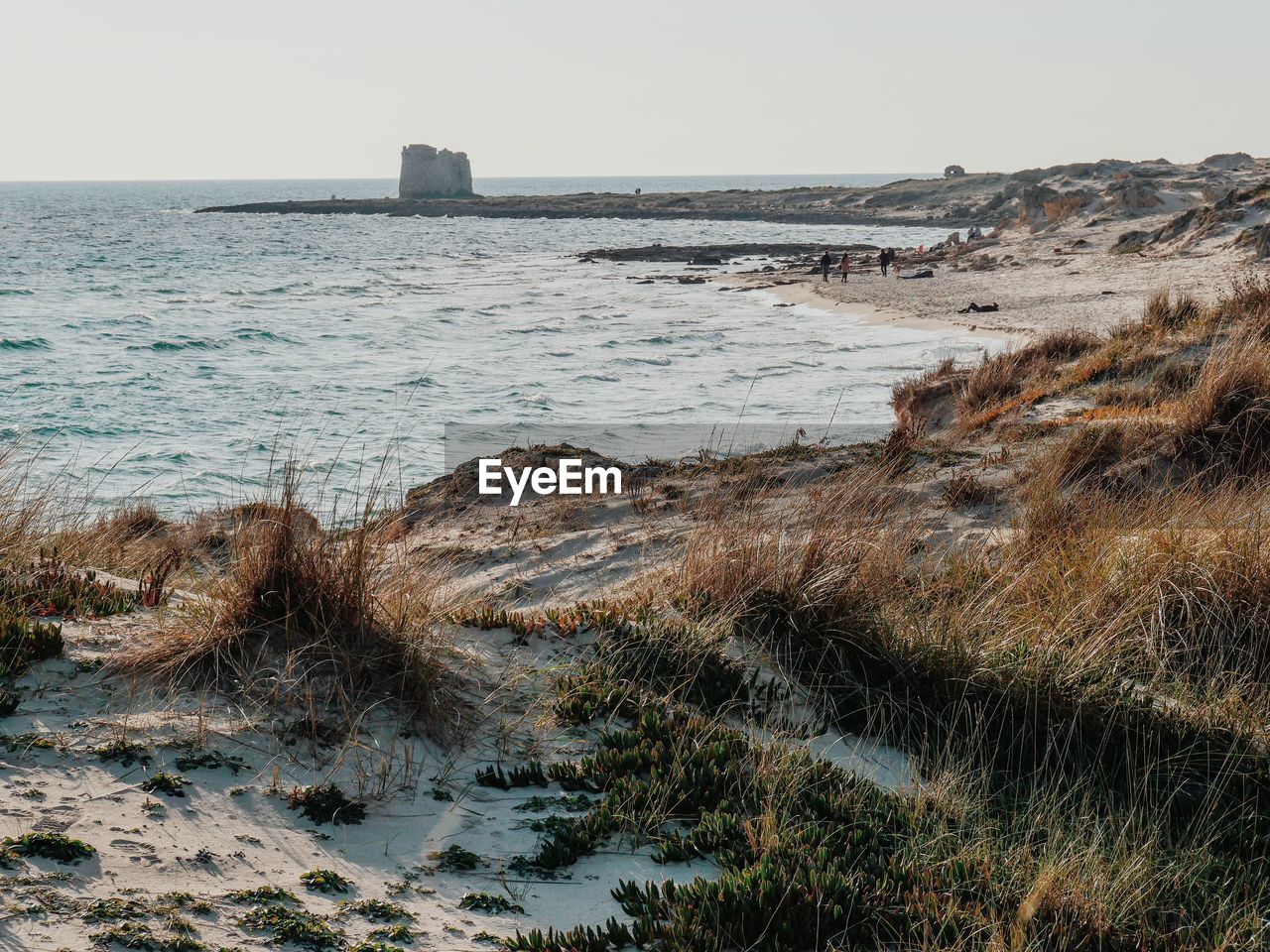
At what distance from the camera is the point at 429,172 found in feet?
464

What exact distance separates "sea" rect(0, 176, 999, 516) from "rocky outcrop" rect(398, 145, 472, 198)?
282ft

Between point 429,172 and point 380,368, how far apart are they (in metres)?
123

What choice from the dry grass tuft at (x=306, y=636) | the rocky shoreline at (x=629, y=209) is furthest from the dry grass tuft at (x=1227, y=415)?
the rocky shoreline at (x=629, y=209)

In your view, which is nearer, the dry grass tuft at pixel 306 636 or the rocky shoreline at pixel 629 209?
the dry grass tuft at pixel 306 636

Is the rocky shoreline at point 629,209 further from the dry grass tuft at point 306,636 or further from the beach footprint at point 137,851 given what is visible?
the beach footprint at point 137,851

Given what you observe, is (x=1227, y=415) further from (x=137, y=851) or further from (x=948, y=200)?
(x=948, y=200)

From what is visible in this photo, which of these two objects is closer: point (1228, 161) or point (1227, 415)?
point (1227, 415)

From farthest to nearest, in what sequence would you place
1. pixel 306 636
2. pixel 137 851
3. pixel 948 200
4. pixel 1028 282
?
pixel 948 200, pixel 1028 282, pixel 306 636, pixel 137 851

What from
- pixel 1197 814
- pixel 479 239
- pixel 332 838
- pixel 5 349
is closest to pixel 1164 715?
pixel 1197 814

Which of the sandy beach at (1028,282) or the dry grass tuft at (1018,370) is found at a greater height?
the sandy beach at (1028,282)

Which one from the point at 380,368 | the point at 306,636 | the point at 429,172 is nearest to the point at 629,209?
the point at 429,172

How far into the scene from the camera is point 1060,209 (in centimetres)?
5350

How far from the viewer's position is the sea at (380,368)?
16719 millimetres

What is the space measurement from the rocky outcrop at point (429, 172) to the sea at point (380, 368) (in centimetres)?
8600
